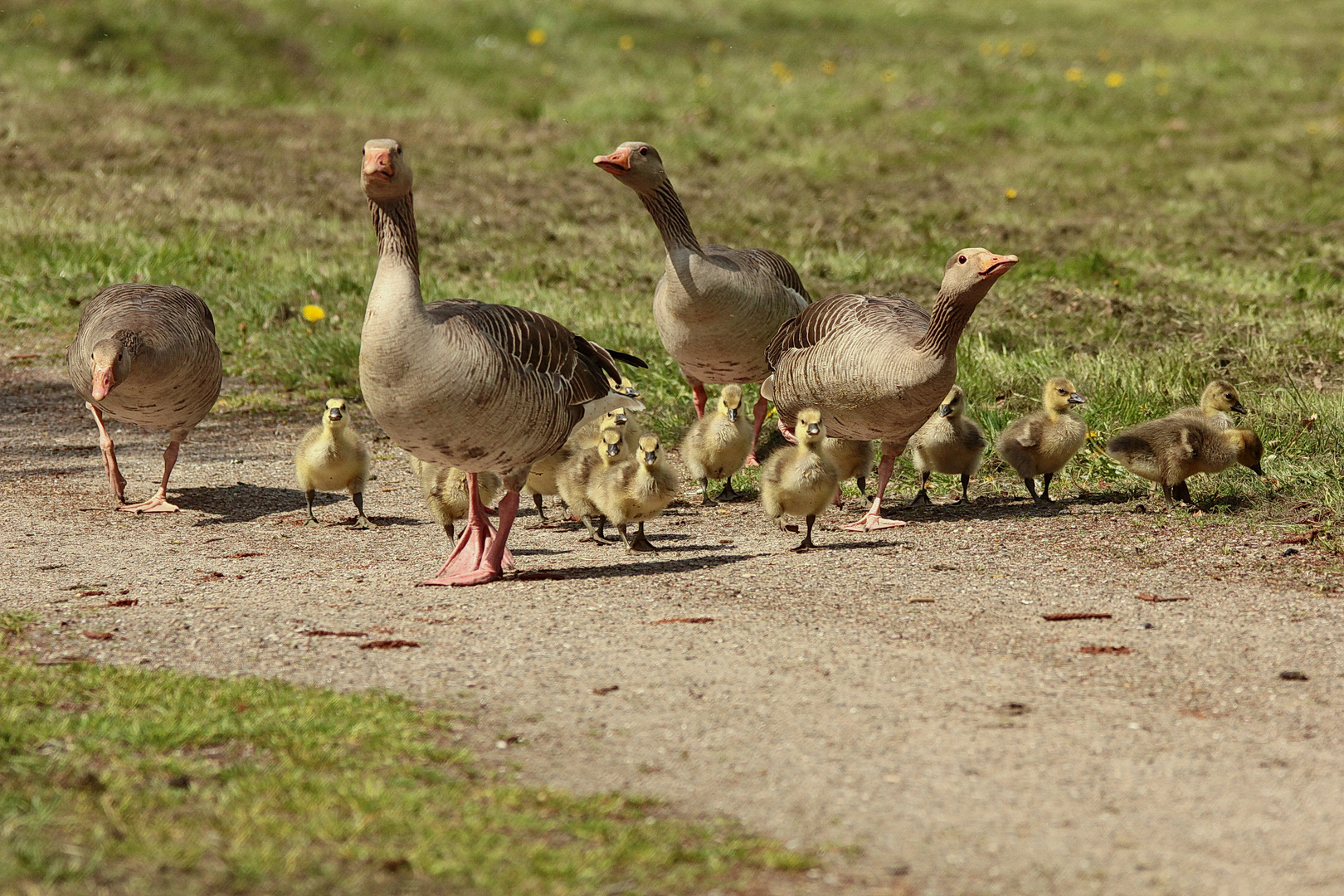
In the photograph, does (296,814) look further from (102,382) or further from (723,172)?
(723,172)

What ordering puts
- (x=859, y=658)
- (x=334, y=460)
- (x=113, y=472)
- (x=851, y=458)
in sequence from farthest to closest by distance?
(x=851, y=458) → (x=113, y=472) → (x=334, y=460) → (x=859, y=658)

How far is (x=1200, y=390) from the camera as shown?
400 inches

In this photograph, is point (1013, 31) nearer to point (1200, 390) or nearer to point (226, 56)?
point (226, 56)

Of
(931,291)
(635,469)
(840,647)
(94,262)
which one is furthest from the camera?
(94,262)

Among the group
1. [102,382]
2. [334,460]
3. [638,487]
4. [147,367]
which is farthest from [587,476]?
[102,382]

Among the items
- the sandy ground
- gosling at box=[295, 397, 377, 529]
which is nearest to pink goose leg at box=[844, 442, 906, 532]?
the sandy ground

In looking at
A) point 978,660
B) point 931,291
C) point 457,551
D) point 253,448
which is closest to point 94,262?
point 253,448

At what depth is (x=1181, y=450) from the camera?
8102mm

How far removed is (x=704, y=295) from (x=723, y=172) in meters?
12.5

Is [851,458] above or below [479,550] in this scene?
above

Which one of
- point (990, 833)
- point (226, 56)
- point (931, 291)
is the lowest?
point (990, 833)

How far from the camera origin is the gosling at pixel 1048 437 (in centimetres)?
870

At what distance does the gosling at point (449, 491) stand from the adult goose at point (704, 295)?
1913 millimetres

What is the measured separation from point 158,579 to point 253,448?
3736 millimetres
